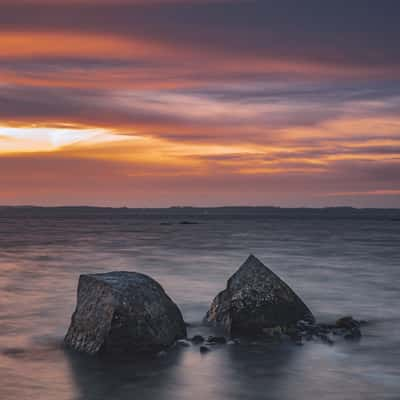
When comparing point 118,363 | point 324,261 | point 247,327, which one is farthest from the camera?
point 324,261

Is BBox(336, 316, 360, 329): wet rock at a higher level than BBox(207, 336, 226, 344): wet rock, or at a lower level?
higher

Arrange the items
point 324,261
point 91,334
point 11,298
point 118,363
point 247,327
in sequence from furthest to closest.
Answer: point 324,261 → point 11,298 → point 247,327 → point 91,334 → point 118,363

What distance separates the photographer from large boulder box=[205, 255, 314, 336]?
44.5 ft

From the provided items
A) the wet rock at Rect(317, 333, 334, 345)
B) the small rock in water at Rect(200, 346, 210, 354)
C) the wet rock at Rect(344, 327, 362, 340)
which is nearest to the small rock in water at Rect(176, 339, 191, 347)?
the small rock in water at Rect(200, 346, 210, 354)

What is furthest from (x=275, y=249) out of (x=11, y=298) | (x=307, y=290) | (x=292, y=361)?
(x=292, y=361)

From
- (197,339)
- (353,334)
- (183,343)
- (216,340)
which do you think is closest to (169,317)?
(183,343)

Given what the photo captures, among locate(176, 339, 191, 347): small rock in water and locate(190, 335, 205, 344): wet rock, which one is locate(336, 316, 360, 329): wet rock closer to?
locate(190, 335, 205, 344): wet rock

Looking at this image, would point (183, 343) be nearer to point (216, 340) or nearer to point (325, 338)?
point (216, 340)

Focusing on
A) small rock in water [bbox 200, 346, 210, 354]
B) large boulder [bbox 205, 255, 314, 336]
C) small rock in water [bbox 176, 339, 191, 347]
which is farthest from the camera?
large boulder [bbox 205, 255, 314, 336]

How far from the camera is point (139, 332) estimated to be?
11.9 meters

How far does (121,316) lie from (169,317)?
130cm

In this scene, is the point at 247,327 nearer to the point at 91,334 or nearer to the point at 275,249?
the point at 91,334

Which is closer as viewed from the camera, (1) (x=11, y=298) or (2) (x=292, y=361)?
(2) (x=292, y=361)

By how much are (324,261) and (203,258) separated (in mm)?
7513
